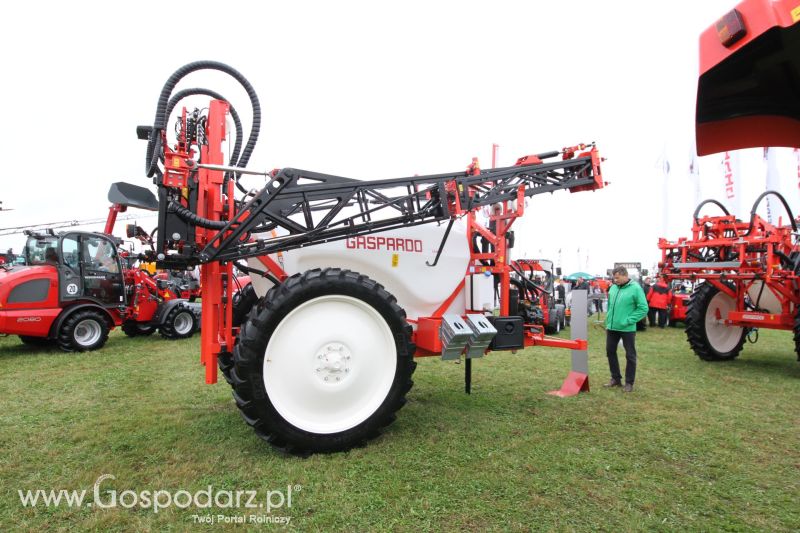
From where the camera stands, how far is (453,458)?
3.51 meters

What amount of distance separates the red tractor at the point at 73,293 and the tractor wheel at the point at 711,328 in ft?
32.6

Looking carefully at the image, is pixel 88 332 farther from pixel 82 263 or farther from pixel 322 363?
pixel 322 363

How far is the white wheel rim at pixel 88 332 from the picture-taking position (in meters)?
8.54

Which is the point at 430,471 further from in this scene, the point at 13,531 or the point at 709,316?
the point at 709,316

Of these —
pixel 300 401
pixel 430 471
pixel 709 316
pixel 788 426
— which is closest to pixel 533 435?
pixel 430 471

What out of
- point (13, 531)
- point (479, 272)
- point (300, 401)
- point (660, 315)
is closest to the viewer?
point (13, 531)

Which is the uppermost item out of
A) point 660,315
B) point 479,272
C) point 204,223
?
point 204,223

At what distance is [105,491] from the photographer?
117 inches

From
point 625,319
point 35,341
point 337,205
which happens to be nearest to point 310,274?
point 337,205

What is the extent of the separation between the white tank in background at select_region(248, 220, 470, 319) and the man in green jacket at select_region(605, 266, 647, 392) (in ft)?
7.81

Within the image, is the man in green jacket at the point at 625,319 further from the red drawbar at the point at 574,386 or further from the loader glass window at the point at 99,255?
the loader glass window at the point at 99,255

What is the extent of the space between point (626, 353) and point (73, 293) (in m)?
9.30

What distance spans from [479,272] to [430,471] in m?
2.18

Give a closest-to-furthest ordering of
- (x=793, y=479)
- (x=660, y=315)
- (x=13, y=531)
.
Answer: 1. (x=13, y=531)
2. (x=793, y=479)
3. (x=660, y=315)
